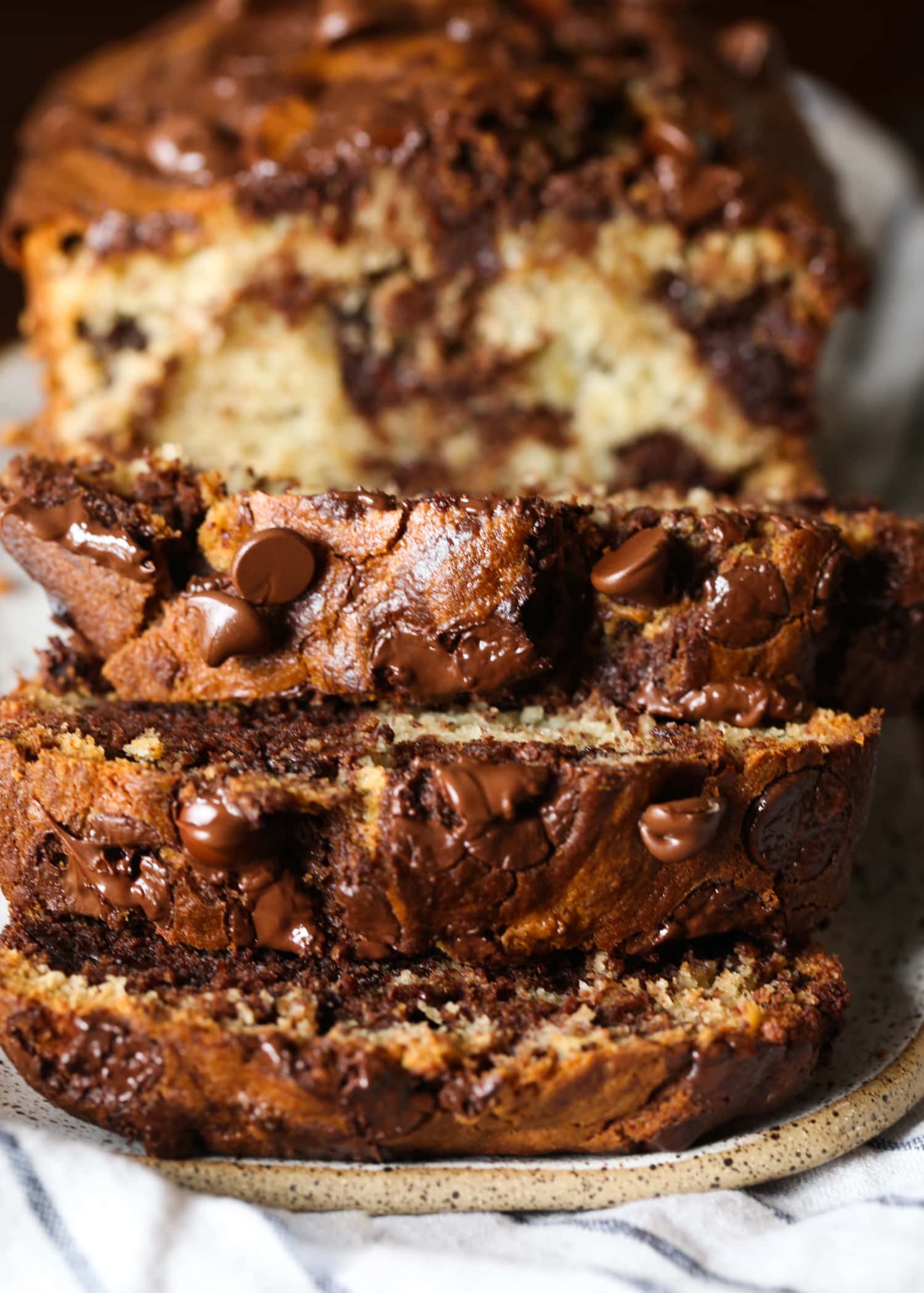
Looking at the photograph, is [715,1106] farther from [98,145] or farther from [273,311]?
[98,145]

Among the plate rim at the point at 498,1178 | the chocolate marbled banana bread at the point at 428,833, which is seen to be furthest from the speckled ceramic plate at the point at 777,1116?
the chocolate marbled banana bread at the point at 428,833

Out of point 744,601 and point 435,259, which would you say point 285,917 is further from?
point 435,259

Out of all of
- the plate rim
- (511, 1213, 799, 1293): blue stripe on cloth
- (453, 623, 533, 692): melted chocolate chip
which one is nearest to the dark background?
(453, 623, 533, 692): melted chocolate chip

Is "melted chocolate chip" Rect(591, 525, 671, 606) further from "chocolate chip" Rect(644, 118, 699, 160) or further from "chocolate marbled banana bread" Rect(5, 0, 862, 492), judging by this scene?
"chocolate chip" Rect(644, 118, 699, 160)

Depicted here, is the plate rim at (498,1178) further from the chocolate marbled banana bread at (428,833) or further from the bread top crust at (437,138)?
the bread top crust at (437,138)

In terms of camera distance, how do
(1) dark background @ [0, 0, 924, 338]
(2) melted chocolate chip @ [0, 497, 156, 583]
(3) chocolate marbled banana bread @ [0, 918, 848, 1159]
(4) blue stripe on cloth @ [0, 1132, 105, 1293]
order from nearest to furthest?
(4) blue stripe on cloth @ [0, 1132, 105, 1293], (3) chocolate marbled banana bread @ [0, 918, 848, 1159], (2) melted chocolate chip @ [0, 497, 156, 583], (1) dark background @ [0, 0, 924, 338]

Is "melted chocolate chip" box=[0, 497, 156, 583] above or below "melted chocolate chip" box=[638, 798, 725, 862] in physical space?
below
